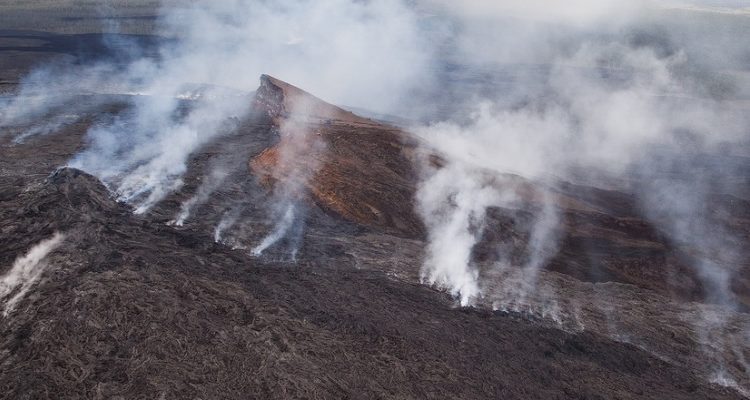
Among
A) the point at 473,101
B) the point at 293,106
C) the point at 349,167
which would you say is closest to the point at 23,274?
the point at 349,167

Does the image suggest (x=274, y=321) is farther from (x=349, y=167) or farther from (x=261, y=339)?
(x=349, y=167)

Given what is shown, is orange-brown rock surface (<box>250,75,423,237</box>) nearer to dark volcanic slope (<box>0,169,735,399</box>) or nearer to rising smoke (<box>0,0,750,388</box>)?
rising smoke (<box>0,0,750,388</box>)

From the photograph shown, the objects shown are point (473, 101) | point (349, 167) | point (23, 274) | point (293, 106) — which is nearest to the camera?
point (23, 274)

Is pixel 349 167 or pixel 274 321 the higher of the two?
pixel 349 167

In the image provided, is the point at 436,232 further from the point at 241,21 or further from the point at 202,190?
the point at 241,21

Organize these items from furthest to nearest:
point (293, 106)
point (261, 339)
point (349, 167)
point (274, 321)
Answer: point (293, 106) → point (349, 167) → point (274, 321) → point (261, 339)

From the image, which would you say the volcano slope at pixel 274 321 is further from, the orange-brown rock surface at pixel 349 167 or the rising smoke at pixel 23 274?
the orange-brown rock surface at pixel 349 167
